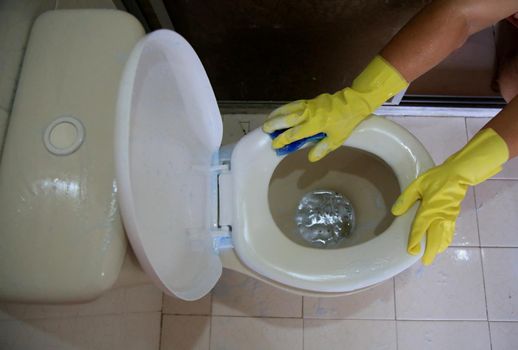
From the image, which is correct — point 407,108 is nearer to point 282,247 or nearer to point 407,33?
point 407,33

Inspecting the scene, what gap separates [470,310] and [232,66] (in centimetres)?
A: 98

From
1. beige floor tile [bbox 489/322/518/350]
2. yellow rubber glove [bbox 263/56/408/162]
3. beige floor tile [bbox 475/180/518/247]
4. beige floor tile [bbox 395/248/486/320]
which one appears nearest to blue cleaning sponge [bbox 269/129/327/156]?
yellow rubber glove [bbox 263/56/408/162]

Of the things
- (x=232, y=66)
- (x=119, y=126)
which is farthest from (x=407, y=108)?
(x=119, y=126)

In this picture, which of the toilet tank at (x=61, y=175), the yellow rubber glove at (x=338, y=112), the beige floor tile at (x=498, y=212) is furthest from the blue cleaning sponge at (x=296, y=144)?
the beige floor tile at (x=498, y=212)

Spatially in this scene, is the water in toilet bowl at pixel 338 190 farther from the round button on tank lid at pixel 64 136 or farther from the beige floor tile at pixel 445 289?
the round button on tank lid at pixel 64 136

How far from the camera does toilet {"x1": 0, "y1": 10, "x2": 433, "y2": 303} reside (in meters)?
0.50

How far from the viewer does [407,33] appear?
81cm

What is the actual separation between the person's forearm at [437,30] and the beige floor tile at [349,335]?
71 centimetres

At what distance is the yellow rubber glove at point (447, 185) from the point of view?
0.74 m

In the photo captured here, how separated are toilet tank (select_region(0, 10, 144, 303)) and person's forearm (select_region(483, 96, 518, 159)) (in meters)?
0.66

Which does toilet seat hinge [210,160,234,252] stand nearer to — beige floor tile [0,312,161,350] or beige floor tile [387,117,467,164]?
beige floor tile [0,312,161,350]

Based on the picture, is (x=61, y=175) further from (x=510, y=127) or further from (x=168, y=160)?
(x=510, y=127)

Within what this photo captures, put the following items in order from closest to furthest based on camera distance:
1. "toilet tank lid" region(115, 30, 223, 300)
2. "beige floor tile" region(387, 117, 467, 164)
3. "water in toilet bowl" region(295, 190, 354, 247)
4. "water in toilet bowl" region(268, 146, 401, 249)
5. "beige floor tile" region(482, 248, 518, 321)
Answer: "toilet tank lid" region(115, 30, 223, 300)
"water in toilet bowl" region(268, 146, 401, 249)
"water in toilet bowl" region(295, 190, 354, 247)
"beige floor tile" region(482, 248, 518, 321)
"beige floor tile" region(387, 117, 467, 164)

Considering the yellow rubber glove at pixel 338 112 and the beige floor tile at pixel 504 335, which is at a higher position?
the yellow rubber glove at pixel 338 112
